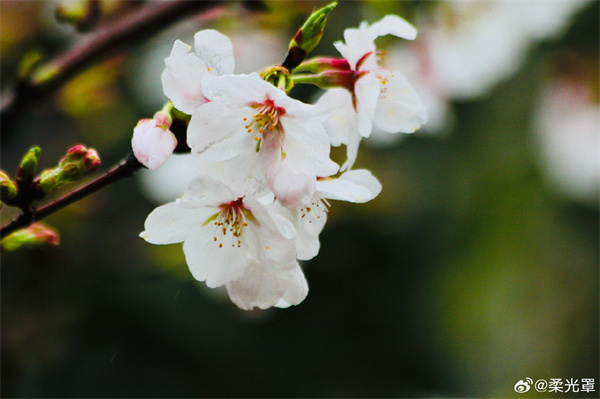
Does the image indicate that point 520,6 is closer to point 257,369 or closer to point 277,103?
point 277,103

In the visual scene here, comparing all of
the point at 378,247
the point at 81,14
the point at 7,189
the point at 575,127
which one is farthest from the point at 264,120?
the point at 378,247

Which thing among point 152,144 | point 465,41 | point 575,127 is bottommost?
point 575,127

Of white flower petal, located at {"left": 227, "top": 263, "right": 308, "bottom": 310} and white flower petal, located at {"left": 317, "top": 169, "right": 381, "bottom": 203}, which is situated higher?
white flower petal, located at {"left": 317, "top": 169, "right": 381, "bottom": 203}

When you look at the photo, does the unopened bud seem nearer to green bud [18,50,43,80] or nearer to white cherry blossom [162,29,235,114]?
green bud [18,50,43,80]

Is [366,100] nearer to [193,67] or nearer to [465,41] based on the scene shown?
[193,67]

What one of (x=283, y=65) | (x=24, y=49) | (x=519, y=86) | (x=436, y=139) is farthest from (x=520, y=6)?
(x=519, y=86)

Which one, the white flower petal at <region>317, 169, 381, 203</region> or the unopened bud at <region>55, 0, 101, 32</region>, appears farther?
the unopened bud at <region>55, 0, 101, 32</region>

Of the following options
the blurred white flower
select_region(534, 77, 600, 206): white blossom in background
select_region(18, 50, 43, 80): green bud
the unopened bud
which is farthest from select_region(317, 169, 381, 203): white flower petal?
select_region(534, 77, 600, 206): white blossom in background
